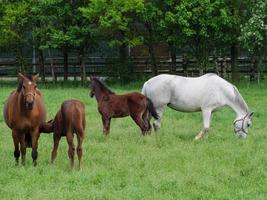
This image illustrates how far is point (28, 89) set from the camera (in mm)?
9367

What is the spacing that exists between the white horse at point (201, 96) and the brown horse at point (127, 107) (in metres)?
0.62

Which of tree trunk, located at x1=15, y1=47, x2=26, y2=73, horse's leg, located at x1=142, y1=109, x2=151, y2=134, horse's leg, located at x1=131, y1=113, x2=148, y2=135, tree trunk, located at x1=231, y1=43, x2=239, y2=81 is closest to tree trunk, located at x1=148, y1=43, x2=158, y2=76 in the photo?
tree trunk, located at x1=231, y1=43, x2=239, y2=81

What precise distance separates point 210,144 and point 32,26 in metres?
20.6

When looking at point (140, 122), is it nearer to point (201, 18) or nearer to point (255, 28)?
point (255, 28)

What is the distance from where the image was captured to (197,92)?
13.5 m

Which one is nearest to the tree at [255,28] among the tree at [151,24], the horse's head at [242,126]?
the tree at [151,24]

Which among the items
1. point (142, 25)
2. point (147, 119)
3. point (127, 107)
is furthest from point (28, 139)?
point (142, 25)

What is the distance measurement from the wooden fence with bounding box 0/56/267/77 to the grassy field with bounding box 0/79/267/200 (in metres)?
16.3

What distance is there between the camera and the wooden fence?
30844mm

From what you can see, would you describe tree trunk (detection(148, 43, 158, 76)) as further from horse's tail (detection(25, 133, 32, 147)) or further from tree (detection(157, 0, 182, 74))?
horse's tail (detection(25, 133, 32, 147))

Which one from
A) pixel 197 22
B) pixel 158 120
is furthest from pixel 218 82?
pixel 197 22

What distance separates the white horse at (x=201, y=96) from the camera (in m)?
13.2

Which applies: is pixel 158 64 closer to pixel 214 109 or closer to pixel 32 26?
pixel 32 26

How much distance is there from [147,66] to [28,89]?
23.1 meters
